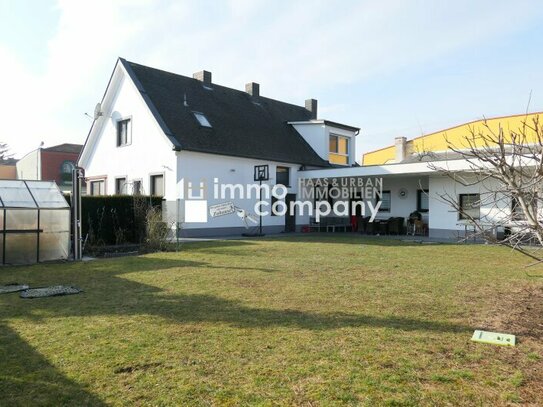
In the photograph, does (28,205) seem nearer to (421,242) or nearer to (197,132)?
(197,132)

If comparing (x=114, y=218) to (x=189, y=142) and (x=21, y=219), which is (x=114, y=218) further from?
(x=189, y=142)

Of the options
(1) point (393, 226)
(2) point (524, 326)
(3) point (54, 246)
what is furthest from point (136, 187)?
(2) point (524, 326)

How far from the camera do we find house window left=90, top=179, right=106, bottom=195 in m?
23.4

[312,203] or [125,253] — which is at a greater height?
[312,203]

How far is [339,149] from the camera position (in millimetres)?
28016

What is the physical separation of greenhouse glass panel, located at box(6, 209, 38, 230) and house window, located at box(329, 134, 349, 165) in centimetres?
1893

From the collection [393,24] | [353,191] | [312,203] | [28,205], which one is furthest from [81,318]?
[353,191]

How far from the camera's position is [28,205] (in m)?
11.6

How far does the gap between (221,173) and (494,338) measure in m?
16.4

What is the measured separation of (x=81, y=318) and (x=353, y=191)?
71.1ft

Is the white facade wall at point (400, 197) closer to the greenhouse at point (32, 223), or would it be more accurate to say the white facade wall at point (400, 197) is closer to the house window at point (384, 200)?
the house window at point (384, 200)

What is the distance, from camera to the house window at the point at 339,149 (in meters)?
27.4

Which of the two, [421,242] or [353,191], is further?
[353,191]

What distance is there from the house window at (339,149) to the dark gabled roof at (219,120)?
5.03 feet
